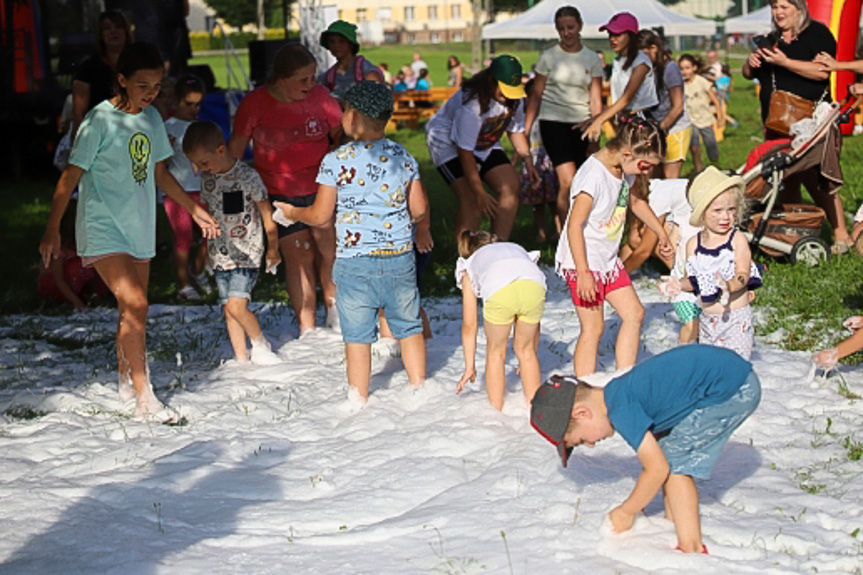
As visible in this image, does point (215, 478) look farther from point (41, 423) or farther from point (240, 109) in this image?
point (240, 109)

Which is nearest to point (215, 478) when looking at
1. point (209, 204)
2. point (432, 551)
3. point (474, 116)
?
point (432, 551)

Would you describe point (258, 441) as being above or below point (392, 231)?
below

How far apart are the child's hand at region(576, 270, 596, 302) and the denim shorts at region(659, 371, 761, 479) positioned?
66.4 inches

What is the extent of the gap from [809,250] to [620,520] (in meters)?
5.74

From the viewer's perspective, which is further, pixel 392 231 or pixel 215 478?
pixel 392 231

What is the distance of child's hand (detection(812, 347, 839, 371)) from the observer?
6336 millimetres

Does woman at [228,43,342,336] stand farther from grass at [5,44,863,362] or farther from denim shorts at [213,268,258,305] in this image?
grass at [5,44,863,362]

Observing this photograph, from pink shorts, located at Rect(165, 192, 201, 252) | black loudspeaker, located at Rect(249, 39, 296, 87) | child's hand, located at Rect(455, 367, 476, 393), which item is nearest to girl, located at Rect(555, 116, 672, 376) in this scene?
child's hand, located at Rect(455, 367, 476, 393)

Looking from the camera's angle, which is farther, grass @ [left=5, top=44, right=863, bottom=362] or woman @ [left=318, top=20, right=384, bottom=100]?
woman @ [left=318, top=20, right=384, bottom=100]

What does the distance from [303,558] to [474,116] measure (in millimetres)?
4331

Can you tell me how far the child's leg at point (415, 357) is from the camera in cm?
645

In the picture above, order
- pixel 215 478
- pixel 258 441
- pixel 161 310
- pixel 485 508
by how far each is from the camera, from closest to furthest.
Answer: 1. pixel 485 508
2. pixel 215 478
3. pixel 258 441
4. pixel 161 310

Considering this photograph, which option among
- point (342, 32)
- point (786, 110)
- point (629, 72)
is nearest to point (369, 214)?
point (342, 32)

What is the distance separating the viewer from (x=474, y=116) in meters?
8.10
